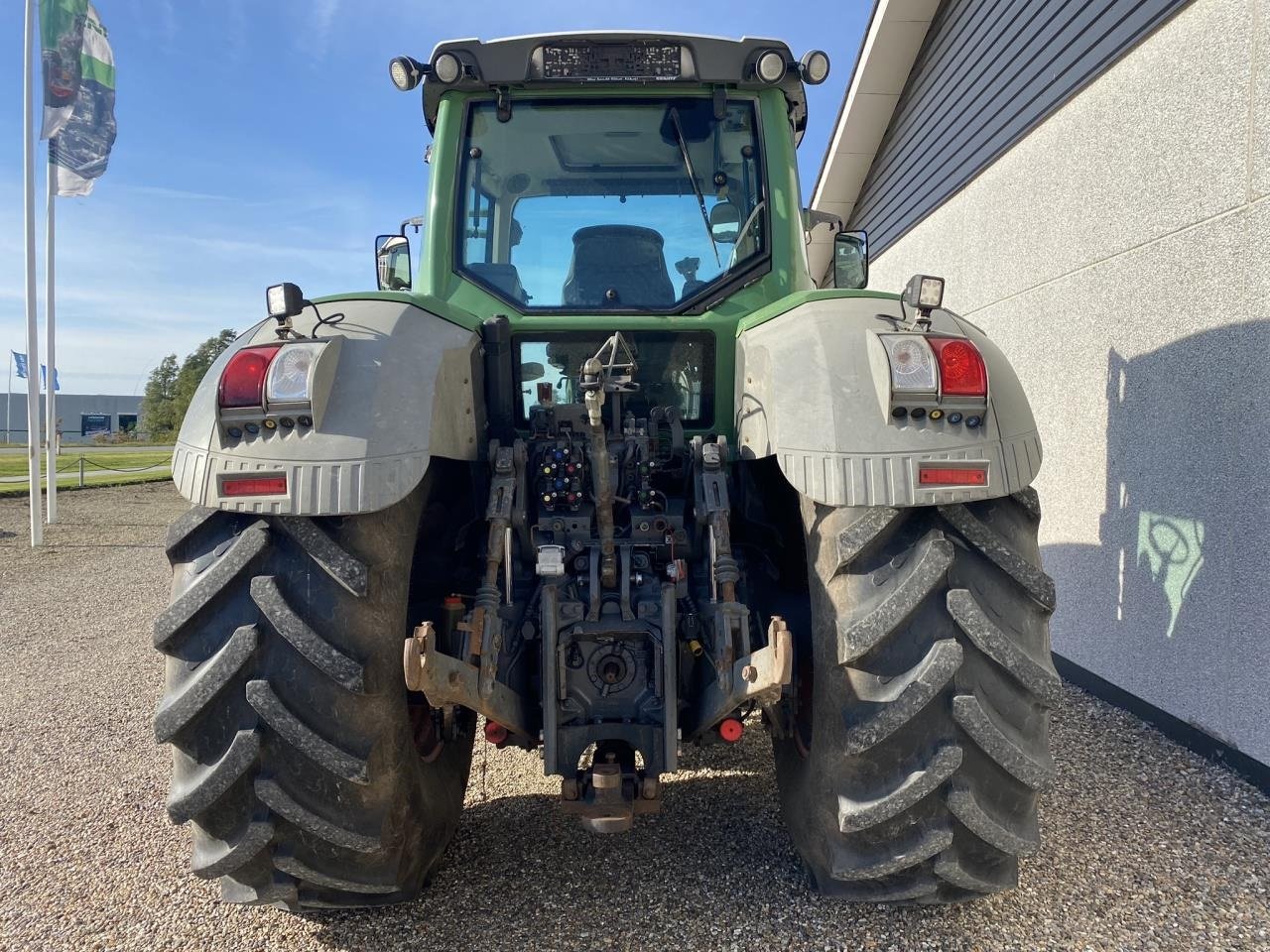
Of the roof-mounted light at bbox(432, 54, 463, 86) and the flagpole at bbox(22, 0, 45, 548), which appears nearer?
the roof-mounted light at bbox(432, 54, 463, 86)

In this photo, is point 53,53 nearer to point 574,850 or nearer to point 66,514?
point 66,514

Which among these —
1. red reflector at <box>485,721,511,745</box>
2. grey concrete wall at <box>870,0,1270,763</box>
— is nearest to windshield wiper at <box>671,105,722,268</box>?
red reflector at <box>485,721,511,745</box>

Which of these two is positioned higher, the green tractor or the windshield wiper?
the windshield wiper

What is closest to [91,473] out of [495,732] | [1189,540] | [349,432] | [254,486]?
[495,732]

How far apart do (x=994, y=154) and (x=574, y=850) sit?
5.98m

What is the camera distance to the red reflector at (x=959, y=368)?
205 cm

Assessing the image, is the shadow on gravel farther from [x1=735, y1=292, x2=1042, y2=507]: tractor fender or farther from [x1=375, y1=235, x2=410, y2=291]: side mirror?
[x1=375, y1=235, x2=410, y2=291]: side mirror

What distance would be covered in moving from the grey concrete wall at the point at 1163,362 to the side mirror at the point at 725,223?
7.13 ft

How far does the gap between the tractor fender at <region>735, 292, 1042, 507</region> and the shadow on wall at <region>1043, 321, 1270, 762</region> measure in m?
2.01

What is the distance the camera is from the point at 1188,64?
404cm

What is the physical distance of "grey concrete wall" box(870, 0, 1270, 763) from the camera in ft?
11.5

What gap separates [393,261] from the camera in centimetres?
383

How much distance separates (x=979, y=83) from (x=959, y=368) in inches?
241

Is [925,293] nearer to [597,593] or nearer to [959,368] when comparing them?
[959,368]
